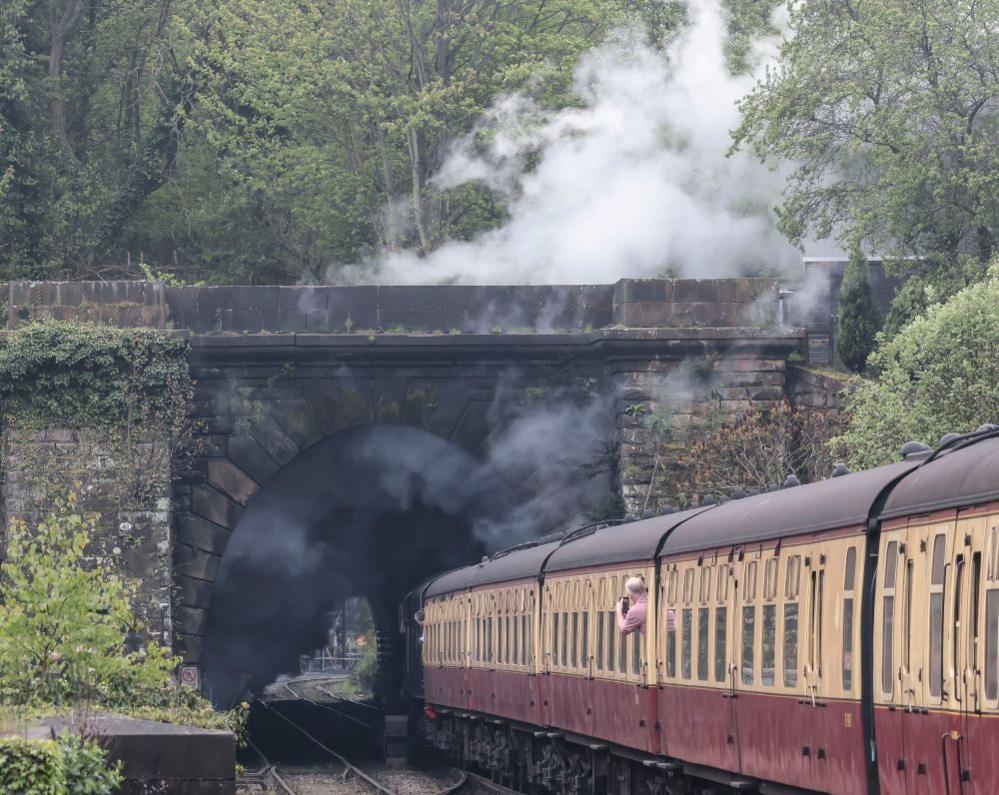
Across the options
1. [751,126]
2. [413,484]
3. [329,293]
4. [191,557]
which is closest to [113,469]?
[191,557]

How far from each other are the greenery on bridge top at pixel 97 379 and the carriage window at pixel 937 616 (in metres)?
24.3

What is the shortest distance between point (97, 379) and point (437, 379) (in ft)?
19.7

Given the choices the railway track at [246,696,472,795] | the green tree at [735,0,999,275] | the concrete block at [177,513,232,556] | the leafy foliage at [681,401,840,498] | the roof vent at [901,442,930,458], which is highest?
the green tree at [735,0,999,275]

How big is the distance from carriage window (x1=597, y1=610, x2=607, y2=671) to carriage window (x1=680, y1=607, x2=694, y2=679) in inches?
124

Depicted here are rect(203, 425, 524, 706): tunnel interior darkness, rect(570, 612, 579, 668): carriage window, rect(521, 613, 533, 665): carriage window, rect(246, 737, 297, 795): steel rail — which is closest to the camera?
rect(570, 612, 579, 668): carriage window

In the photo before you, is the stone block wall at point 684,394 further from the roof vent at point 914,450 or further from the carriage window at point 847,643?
the carriage window at point 847,643

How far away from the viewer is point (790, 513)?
493 inches

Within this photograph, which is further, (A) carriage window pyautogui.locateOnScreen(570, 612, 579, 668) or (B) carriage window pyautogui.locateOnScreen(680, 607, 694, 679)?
(A) carriage window pyautogui.locateOnScreen(570, 612, 579, 668)

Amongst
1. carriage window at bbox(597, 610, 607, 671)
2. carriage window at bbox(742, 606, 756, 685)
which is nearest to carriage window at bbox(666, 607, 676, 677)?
carriage window at bbox(742, 606, 756, 685)

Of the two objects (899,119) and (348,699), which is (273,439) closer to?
(899,119)

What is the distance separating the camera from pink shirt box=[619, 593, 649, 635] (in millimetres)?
16312

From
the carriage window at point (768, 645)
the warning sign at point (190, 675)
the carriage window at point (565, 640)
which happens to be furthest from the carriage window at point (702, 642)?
the warning sign at point (190, 675)

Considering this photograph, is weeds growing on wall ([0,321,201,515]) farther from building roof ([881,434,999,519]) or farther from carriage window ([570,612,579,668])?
building roof ([881,434,999,519])

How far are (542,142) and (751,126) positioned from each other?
7.74 m
